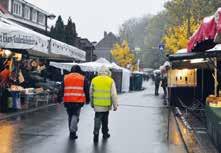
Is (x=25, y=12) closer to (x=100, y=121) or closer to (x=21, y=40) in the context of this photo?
(x=21, y=40)

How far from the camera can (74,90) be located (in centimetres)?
1312

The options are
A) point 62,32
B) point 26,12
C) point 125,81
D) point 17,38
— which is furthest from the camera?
point 26,12

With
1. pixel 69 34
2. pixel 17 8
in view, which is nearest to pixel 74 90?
pixel 69 34

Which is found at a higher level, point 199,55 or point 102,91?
point 199,55

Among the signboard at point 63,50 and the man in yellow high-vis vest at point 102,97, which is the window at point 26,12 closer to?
the signboard at point 63,50

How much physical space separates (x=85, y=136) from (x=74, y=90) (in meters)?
1.33

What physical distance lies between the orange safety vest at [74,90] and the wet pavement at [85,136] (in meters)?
0.96

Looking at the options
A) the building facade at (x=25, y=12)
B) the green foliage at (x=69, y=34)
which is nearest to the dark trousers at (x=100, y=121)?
the green foliage at (x=69, y=34)

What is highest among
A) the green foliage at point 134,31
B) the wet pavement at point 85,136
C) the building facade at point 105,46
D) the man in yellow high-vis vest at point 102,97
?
the green foliage at point 134,31

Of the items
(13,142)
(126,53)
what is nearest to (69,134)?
(13,142)

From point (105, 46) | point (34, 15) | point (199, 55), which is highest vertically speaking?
point (105, 46)

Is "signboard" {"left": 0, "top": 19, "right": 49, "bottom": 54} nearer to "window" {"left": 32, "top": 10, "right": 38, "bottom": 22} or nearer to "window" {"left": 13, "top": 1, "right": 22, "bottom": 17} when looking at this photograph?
"window" {"left": 13, "top": 1, "right": 22, "bottom": 17}

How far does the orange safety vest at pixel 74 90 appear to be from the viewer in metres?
13.1

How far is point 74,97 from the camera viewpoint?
43.0 ft
